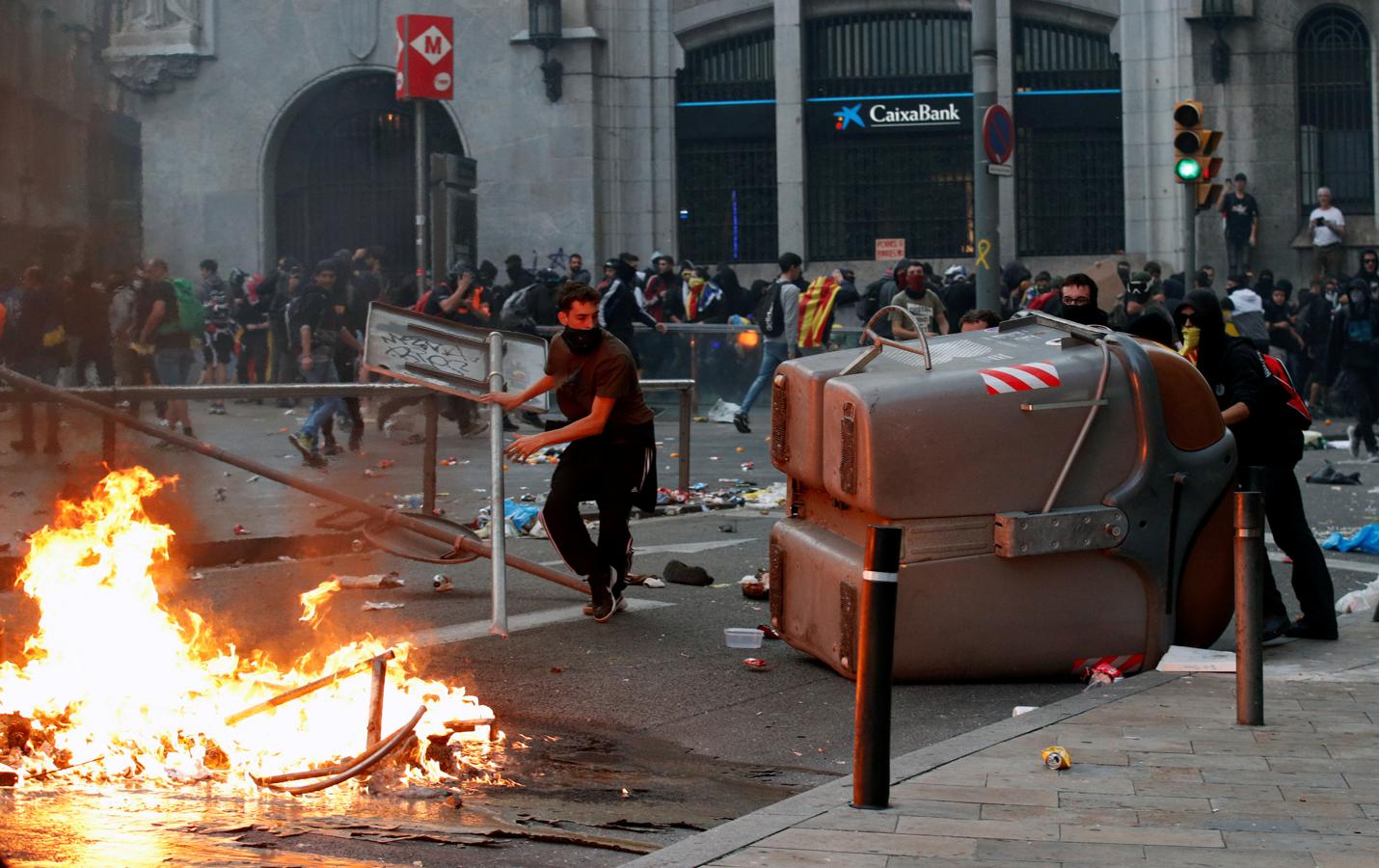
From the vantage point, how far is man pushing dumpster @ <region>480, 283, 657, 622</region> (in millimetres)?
8461

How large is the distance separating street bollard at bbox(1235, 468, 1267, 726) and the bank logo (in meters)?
23.7

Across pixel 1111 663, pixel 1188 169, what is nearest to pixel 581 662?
pixel 1111 663

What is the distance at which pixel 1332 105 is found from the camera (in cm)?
2766

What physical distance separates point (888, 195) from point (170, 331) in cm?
2126

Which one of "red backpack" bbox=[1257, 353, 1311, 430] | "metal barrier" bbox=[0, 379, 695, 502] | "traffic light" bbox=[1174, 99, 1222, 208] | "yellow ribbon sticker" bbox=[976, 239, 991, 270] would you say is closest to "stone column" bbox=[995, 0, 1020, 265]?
A: "traffic light" bbox=[1174, 99, 1222, 208]

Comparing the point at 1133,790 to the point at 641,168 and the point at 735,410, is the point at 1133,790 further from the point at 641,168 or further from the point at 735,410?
the point at 641,168

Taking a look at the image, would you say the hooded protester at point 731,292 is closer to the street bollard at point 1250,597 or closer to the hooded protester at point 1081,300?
the hooded protester at point 1081,300

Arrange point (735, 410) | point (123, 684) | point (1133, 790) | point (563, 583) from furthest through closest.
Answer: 1. point (735, 410)
2. point (563, 583)
3. point (123, 684)
4. point (1133, 790)

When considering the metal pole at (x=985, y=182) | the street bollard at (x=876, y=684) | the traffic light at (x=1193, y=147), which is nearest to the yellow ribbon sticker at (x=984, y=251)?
the metal pole at (x=985, y=182)

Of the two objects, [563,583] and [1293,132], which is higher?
[1293,132]

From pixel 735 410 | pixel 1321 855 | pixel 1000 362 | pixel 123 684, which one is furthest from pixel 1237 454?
pixel 735 410

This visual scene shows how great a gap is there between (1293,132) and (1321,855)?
80.7ft

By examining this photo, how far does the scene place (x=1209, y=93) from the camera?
2747 cm

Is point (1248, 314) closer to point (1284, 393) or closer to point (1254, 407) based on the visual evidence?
point (1284, 393)
